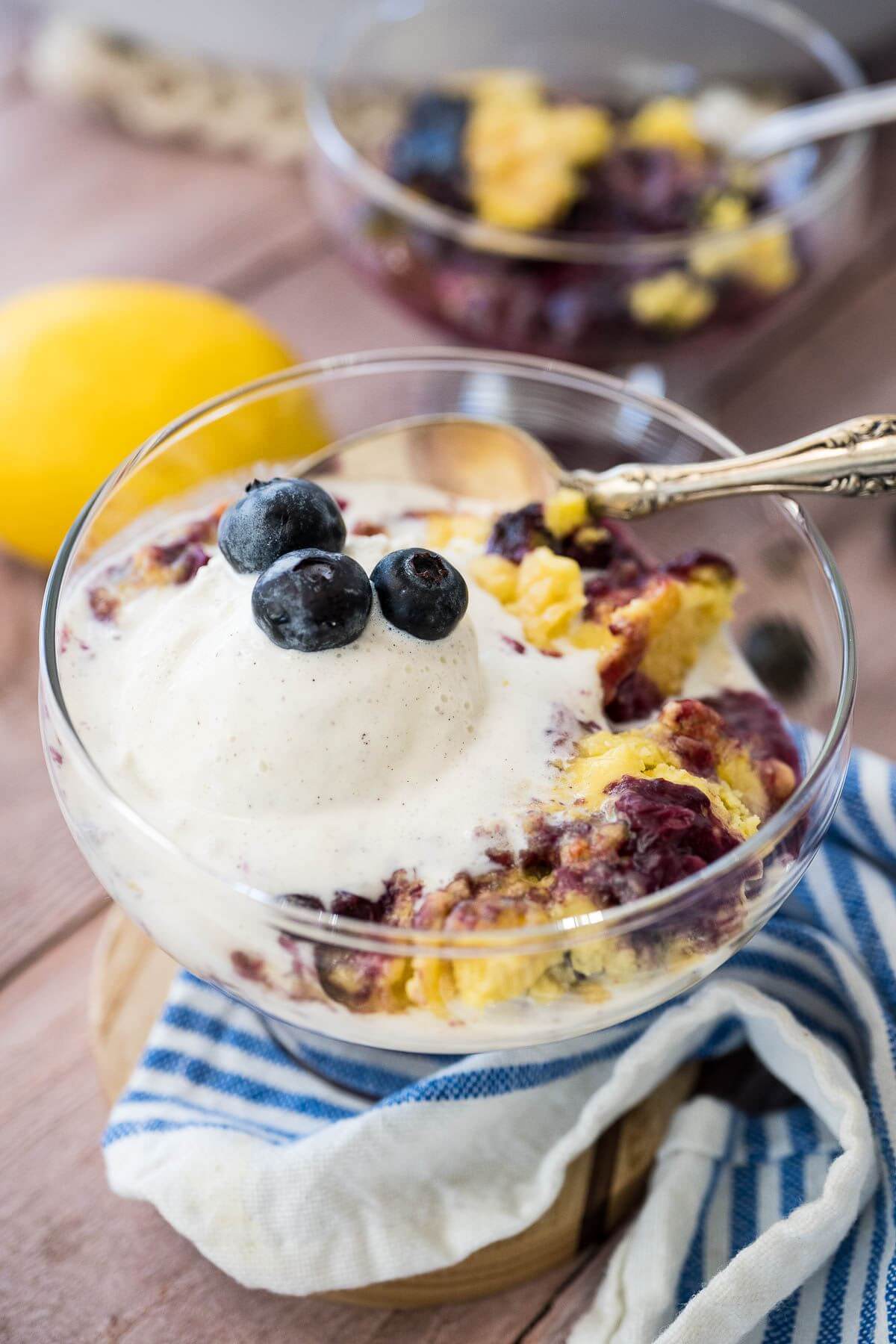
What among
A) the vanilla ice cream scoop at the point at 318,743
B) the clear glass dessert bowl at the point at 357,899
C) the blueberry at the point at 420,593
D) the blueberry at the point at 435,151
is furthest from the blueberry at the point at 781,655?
the blueberry at the point at 435,151

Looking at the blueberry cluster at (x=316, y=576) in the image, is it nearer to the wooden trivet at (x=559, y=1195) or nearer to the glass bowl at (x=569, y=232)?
the wooden trivet at (x=559, y=1195)

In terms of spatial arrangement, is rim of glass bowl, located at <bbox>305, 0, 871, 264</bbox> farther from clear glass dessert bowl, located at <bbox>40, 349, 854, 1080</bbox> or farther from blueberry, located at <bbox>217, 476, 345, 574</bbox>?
blueberry, located at <bbox>217, 476, 345, 574</bbox>

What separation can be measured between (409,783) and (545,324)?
1.17m

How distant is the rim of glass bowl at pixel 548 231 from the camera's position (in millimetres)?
2080

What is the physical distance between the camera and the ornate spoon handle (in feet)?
4.81

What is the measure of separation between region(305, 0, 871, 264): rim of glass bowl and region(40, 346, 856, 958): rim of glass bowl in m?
0.46

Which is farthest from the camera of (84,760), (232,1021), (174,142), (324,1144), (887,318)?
(174,142)

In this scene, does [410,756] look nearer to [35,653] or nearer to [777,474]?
[777,474]

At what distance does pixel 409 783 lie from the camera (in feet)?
4.19

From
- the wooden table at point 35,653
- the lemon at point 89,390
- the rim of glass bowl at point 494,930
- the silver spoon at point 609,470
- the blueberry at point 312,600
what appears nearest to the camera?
the rim of glass bowl at point 494,930

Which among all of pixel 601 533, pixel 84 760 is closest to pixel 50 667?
pixel 84 760

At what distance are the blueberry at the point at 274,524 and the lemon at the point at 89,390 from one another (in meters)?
0.56

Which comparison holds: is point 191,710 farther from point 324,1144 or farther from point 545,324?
point 545,324

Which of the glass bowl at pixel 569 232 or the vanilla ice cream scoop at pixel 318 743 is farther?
the glass bowl at pixel 569 232
